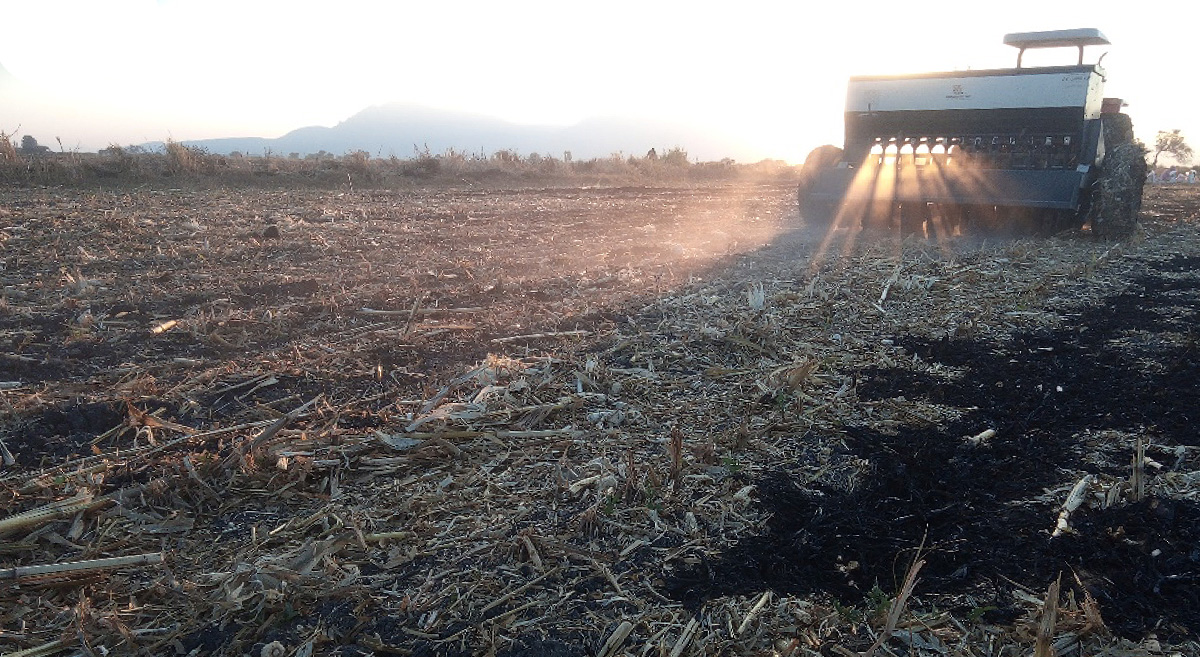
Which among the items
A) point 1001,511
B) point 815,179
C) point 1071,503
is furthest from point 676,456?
point 815,179

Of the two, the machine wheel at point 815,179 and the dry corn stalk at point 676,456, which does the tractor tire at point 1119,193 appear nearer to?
the machine wheel at point 815,179

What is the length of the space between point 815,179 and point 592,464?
10385 millimetres

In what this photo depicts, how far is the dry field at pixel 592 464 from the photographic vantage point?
2719 mm

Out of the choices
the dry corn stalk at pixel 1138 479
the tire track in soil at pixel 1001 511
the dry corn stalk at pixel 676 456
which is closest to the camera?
the tire track in soil at pixel 1001 511

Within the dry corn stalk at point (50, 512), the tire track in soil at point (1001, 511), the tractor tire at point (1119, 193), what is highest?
the tractor tire at point (1119, 193)

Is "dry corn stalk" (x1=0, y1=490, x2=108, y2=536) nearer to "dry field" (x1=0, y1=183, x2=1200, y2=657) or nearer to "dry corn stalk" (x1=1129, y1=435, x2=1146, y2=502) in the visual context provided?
"dry field" (x1=0, y1=183, x2=1200, y2=657)

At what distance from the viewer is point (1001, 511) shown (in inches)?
134

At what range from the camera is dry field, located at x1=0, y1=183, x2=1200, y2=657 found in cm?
272

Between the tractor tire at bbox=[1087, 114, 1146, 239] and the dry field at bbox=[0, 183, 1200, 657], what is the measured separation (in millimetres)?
3381

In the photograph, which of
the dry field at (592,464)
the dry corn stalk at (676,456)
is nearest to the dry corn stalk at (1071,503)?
the dry field at (592,464)

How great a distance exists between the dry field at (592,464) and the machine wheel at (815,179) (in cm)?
504

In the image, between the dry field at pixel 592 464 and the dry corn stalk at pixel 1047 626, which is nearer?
the dry corn stalk at pixel 1047 626

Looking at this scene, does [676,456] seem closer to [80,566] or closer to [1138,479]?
[1138,479]

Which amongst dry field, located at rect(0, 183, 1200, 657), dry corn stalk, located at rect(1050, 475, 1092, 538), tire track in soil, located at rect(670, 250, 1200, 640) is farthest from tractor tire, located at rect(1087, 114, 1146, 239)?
dry corn stalk, located at rect(1050, 475, 1092, 538)
